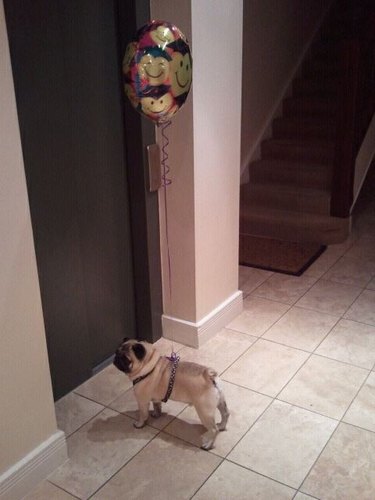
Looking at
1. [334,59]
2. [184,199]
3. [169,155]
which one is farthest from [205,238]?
[334,59]

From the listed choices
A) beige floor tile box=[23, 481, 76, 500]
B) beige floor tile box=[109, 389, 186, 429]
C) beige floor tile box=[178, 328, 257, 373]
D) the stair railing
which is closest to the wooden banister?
the stair railing

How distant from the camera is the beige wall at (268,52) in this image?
4.72m

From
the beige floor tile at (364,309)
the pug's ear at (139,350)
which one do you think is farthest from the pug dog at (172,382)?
the beige floor tile at (364,309)

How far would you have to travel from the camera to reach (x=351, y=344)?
280 centimetres

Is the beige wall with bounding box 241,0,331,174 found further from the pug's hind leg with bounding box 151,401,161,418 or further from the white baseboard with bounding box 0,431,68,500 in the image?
the white baseboard with bounding box 0,431,68,500

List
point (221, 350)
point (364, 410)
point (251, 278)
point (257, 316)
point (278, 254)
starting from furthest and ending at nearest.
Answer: point (278, 254), point (251, 278), point (257, 316), point (221, 350), point (364, 410)

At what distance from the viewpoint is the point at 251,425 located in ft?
7.16

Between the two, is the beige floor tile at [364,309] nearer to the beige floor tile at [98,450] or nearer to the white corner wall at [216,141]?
the white corner wall at [216,141]

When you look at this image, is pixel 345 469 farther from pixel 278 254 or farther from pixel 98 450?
pixel 278 254

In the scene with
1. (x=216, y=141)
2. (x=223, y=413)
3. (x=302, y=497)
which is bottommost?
(x=302, y=497)

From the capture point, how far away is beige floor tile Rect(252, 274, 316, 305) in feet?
11.1

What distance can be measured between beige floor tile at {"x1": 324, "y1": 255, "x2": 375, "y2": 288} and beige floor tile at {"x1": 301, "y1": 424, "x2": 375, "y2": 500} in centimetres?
161

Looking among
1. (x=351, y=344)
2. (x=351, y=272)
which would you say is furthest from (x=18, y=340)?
(x=351, y=272)

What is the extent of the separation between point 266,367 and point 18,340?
4.45ft
